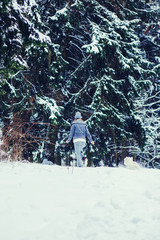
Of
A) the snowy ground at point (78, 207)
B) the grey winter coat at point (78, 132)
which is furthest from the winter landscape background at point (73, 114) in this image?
the grey winter coat at point (78, 132)

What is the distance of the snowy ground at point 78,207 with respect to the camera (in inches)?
115

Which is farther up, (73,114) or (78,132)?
(73,114)

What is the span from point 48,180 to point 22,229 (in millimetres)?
1938

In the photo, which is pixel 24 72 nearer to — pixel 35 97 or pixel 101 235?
pixel 35 97

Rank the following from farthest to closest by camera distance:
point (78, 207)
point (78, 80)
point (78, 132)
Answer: point (78, 80)
point (78, 132)
point (78, 207)

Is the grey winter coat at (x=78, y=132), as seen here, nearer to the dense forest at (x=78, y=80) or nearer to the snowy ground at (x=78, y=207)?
the dense forest at (x=78, y=80)

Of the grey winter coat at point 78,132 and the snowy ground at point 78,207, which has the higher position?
the grey winter coat at point 78,132

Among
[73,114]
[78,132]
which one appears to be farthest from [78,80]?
[78,132]

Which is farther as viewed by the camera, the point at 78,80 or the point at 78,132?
the point at 78,80

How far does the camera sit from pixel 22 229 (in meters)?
2.91

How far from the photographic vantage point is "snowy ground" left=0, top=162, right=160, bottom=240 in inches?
115

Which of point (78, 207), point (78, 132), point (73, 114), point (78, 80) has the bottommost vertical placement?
point (78, 207)

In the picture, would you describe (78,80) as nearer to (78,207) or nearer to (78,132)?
(78,132)

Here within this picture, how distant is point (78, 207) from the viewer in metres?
3.63
